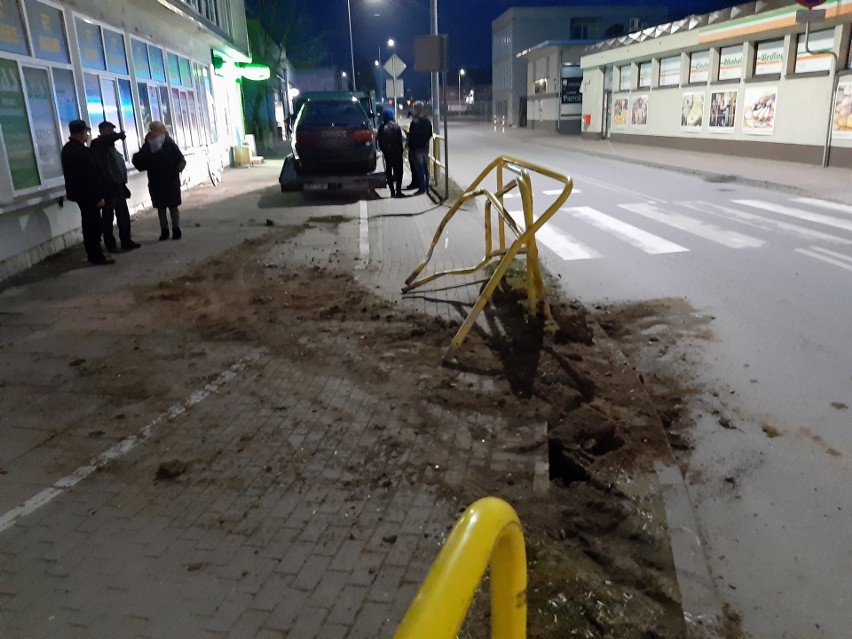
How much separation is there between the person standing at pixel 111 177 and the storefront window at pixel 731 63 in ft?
68.1

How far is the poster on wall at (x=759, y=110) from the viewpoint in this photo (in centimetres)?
2100

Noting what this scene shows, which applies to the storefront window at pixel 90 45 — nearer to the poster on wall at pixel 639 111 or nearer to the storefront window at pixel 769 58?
the storefront window at pixel 769 58

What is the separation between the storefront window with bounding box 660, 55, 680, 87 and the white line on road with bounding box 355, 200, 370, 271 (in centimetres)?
1838

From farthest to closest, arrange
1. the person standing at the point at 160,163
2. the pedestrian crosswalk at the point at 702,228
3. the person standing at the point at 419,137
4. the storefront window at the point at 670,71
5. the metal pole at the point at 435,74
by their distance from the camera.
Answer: the storefront window at the point at 670,71 → the metal pole at the point at 435,74 → the person standing at the point at 419,137 → the person standing at the point at 160,163 → the pedestrian crosswalk at the point at 702,228

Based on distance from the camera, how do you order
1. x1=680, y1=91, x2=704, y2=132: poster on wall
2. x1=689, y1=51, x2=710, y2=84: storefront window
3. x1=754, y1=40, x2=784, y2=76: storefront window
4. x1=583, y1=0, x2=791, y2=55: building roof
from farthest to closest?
x1=680, y1=91, x2=704, y2=132: poster on wall
x1=689, y1=51, x2=710, y2=84: storefront window
x1=754, y1=40, x2=784, y2=76: storefront window
x1=583, y1=0, x2=791, y2=55: building roof

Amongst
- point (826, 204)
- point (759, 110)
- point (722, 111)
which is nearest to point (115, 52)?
point (826, 204)

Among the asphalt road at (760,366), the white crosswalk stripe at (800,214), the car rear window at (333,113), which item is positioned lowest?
the asphalt road at (760,366)

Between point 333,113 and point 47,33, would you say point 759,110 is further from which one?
point 47,33

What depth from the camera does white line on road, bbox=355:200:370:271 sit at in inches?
362

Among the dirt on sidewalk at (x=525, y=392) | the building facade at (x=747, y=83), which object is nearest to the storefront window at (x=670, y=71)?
the building facade at (x=747, y=83)

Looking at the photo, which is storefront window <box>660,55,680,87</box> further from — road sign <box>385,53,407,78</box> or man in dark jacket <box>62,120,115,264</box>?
man in dark jacket <box>62,120,115,264</box>

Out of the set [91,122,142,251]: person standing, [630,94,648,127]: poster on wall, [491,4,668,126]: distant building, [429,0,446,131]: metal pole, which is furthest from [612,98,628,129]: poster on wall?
[91,122,142,251]: person standing

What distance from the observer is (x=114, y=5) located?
13.8 meters

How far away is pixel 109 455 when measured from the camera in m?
4.27
